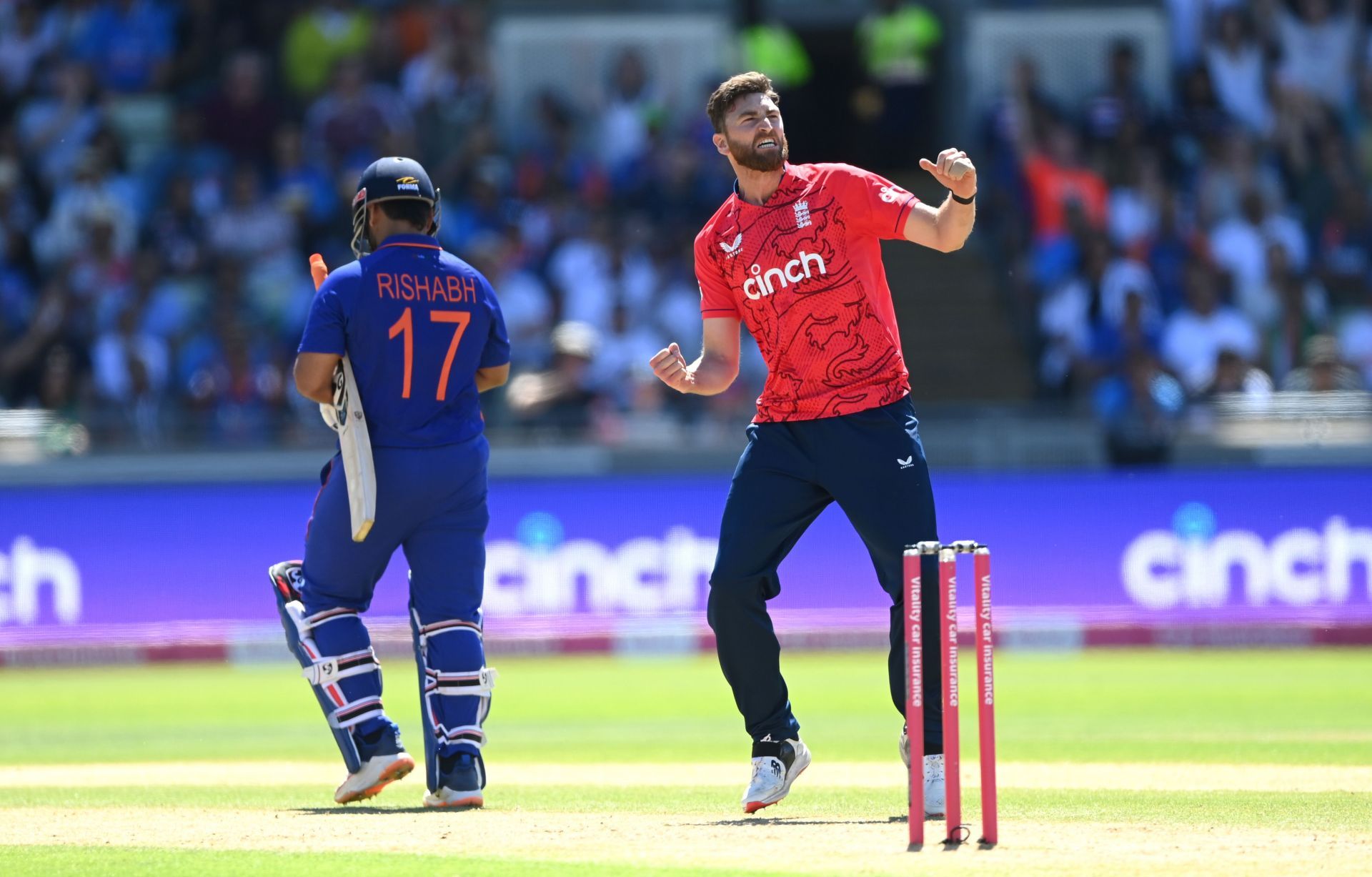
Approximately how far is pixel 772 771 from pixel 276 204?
567 inches

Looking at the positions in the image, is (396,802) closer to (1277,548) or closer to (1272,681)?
(1272,681)

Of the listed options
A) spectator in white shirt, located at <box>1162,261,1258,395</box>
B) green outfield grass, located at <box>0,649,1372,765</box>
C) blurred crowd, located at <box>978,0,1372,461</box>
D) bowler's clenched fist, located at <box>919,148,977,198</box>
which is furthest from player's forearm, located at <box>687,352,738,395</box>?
spectator in white shirt, located at <box>1162,261,1258,395</box>

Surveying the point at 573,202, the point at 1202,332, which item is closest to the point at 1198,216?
the point at 1202,332

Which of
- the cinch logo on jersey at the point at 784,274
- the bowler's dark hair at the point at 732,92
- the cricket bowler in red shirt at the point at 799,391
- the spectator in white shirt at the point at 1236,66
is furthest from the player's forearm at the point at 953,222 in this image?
the spectator in white shirt at the point at 1236,66

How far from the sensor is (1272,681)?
13.9m

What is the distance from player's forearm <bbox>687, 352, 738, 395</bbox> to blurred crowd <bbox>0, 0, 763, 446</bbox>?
31.2 feet

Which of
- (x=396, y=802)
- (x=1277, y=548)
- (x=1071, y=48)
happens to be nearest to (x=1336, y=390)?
(x=1277, y=548)

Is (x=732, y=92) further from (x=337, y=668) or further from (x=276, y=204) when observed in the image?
(x=276, y=204)

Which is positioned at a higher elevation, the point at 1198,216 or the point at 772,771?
the point at 1198,216

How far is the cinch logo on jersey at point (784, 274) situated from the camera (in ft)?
24.0

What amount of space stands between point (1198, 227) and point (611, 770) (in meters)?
12.7

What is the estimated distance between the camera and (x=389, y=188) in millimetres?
7836

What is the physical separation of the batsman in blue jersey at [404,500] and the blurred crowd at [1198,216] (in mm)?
10212

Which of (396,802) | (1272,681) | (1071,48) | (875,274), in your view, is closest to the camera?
(875,274)
